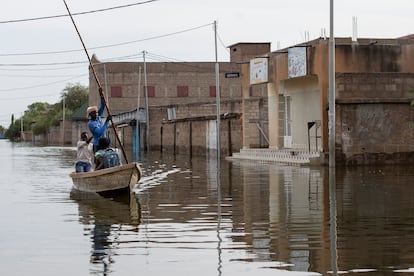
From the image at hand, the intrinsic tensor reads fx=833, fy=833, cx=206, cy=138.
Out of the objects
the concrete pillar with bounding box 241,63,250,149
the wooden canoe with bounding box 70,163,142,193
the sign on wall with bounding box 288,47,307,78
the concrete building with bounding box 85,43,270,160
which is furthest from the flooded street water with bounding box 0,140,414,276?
the concrete building with bounding box 85,43,270,160

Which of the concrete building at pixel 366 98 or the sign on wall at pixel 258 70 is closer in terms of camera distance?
the concrete building at pixel 366 98

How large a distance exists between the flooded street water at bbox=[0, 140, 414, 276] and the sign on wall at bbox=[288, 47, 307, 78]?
12.8 m

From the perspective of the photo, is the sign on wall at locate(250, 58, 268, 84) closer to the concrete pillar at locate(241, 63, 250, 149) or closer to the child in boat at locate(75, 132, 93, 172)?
the concrete pillar at locate(241, 63, 250, 149)

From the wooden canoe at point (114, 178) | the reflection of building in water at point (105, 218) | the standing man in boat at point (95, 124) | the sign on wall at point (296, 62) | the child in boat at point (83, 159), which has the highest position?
the sign on wall at point (296, 62)

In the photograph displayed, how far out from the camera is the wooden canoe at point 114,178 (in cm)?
1962

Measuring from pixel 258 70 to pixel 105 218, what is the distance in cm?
2721

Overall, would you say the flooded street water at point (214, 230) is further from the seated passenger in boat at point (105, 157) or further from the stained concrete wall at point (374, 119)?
the stained concrete wall at point (374, 119)

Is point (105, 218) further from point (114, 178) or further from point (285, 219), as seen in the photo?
point (114, 178)

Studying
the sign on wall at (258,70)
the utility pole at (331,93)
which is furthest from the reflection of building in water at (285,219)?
the sign on wall at (258,70)

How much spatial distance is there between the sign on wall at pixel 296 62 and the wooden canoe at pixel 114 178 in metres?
16.9

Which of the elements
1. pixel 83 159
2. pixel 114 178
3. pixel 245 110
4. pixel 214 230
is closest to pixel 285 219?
pixel 214 230

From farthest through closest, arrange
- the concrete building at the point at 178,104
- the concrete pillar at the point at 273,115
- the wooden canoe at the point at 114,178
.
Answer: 1. the concrete building at the point at 178,104
2. the concrete pillar at the point at 273,115
3. the wooden canoe at the point at 114,178

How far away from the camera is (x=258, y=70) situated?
136ft

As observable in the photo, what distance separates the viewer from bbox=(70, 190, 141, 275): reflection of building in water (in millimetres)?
10531
